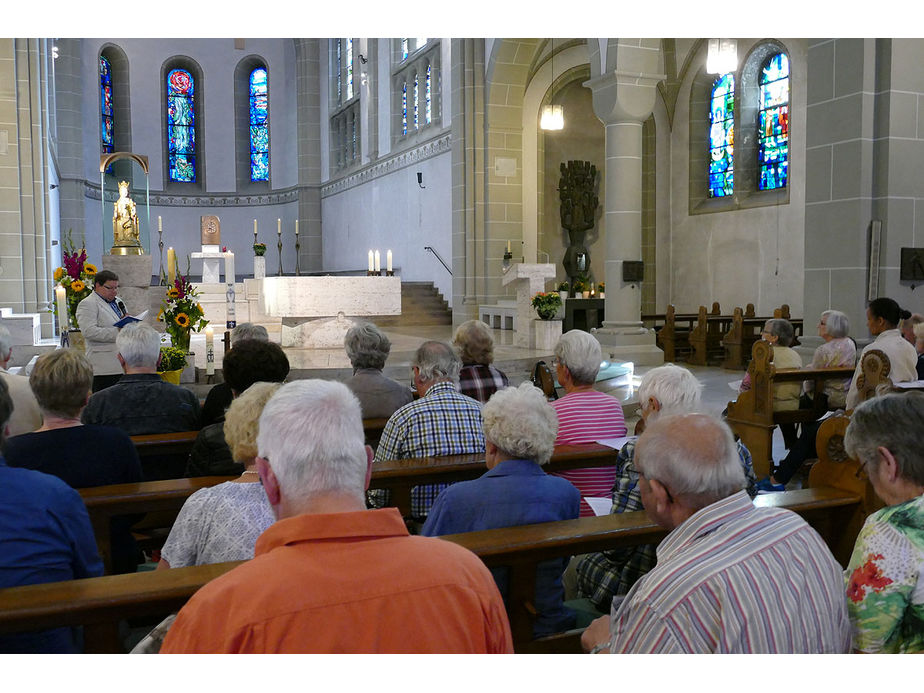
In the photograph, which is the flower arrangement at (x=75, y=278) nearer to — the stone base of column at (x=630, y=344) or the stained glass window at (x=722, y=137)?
the stone base of column at (x=630, y=344)

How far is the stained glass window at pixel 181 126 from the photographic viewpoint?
25094 millimetres

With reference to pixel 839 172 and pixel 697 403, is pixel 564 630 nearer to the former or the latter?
pixel 697 403

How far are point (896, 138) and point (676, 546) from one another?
20.0ft

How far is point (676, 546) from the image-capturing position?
5.93 ft

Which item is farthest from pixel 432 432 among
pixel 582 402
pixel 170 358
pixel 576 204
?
pixel 576 204

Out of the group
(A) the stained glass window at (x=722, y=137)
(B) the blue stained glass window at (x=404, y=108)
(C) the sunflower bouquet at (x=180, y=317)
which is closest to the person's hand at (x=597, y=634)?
(C) the sunflower bouquet at (x=180, y=317)

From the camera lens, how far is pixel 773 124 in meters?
14.4

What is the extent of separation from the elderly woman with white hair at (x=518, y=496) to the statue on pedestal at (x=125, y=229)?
10711mm

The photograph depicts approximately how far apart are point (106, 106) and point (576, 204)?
14.5m

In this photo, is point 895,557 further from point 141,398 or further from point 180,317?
point 180,317

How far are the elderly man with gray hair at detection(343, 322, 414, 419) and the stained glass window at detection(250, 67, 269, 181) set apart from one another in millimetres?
22887

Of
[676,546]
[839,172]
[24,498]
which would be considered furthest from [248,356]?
[839,172]

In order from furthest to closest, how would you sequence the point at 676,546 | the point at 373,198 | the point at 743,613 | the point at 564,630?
the point at 373,198, the point at 564,630, the point at 676,546, the point at 743,613

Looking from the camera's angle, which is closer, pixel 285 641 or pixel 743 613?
pixel 285 641
